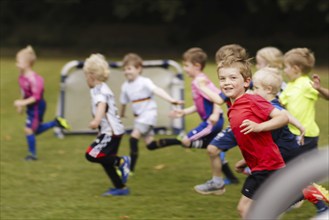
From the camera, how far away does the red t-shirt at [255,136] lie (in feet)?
14.5

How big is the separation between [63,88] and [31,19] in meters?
31.2

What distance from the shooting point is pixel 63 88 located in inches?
414

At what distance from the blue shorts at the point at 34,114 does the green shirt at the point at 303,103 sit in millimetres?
3589

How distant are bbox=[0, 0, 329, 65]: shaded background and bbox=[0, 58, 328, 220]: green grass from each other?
1936 cm

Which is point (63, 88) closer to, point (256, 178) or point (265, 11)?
point (256, 178)

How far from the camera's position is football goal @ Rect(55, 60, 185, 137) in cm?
1052

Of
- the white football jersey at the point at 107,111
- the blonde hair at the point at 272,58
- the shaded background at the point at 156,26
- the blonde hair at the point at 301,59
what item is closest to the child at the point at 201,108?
the blonde hair at the point at 272,58

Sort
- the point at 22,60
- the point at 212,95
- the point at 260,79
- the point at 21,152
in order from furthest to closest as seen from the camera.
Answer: the point at 21,152
the point at 22,60
the point at 212,95
the point at 260,79

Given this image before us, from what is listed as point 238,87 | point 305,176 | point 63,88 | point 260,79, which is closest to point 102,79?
point 260,79

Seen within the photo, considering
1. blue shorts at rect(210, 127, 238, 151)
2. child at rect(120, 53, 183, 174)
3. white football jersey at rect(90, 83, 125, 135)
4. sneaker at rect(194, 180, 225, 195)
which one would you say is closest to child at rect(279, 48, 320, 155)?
blue shorts at rect(210, 127, 238, 151)

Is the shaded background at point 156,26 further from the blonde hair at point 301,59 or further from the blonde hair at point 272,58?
the blonde hair at point 301,59

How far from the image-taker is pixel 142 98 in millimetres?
7953

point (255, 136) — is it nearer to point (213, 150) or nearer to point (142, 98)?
point (213, 150)

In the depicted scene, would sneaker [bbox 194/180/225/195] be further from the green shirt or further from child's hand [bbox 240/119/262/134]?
child's hand [bbox 240/119/262/134]
